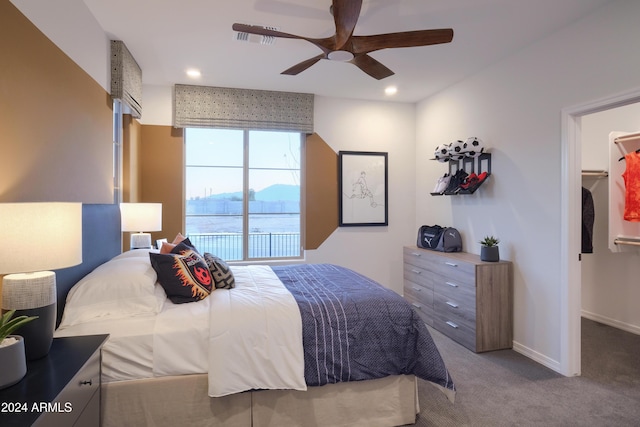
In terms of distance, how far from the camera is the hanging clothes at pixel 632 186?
338 centimetres

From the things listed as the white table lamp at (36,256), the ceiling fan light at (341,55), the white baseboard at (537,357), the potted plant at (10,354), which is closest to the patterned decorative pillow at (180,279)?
the white table lamp at (36,256)

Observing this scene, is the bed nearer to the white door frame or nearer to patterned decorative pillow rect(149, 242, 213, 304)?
patterned decorative pillow rect(149, 242, 213, 304)

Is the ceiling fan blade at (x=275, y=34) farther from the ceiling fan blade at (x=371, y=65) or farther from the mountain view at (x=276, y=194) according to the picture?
the mountain view at (x=276, y=194)

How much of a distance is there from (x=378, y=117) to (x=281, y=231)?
2.06m

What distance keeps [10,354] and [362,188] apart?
404 centimetres

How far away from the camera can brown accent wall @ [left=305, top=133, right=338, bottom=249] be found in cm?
468

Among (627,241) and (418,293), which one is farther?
(418,293)

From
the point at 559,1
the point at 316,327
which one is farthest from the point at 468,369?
the point at 559,1

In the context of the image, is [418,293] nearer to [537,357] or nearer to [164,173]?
[537,357]

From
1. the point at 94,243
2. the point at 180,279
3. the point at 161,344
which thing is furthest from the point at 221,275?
the point at 94,243

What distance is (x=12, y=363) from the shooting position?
1.27 m

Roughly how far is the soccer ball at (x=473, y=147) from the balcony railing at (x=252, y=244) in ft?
7.71

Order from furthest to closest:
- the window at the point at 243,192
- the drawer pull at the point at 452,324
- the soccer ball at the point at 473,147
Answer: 1. the window at the point at 243,192
2. the soccer ball at the point at 473,147
3. the drawer pull at the point at 452,324

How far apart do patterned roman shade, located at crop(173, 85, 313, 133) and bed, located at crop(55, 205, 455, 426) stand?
2.31 meters
